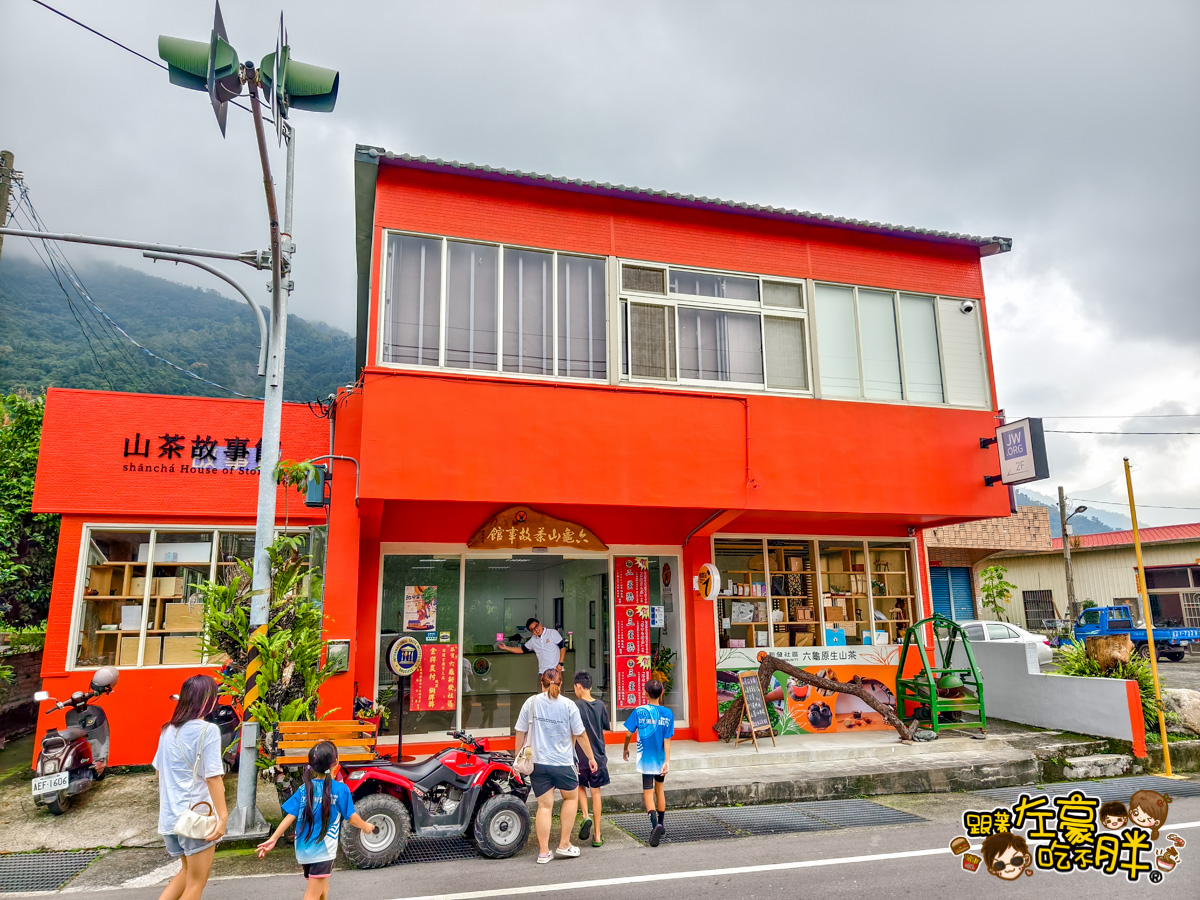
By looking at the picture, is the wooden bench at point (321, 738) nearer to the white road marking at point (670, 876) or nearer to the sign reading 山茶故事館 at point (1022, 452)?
the white road marking at point (670, 876)

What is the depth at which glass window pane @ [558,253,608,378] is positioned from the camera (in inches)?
418

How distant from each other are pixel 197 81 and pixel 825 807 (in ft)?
31.0

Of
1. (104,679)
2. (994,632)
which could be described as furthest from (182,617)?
(994,632)

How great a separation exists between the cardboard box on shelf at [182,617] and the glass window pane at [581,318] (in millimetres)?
5869

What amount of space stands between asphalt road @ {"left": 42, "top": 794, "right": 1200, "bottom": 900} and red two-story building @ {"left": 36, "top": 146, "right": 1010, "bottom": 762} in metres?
3.28

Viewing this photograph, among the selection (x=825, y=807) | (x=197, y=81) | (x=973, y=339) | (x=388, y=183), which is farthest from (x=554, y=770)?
(x=973, y=339)

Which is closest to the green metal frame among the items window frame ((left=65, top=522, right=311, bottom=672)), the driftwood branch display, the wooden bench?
the driftwood branch display

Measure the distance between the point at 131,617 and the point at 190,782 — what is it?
656 centimetres

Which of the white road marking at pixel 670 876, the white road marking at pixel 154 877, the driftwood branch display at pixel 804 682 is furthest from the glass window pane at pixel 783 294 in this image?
the white road marking at pixel 154 877

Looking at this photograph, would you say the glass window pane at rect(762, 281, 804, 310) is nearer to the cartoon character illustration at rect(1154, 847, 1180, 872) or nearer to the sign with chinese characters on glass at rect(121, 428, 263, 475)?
the sign with chinese characters on glass at rect(121, 428, 263, 475)

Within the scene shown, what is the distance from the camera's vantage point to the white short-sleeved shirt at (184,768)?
4.82m

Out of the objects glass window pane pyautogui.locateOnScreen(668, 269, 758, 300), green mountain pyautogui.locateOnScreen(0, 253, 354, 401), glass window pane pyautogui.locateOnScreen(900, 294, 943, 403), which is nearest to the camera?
glass window pane pyautogui.locateOnScreen(668, 269, 758, 300)

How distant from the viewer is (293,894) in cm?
609

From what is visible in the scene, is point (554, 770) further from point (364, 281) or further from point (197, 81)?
point (364, 281)
